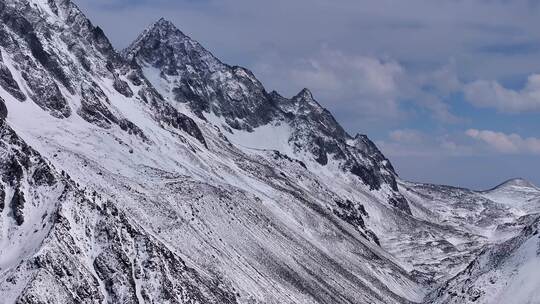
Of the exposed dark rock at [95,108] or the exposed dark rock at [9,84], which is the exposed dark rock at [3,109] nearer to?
the exposed dark rock at [9,84]

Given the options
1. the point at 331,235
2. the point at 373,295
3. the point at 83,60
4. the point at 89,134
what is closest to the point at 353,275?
the point at 373,295

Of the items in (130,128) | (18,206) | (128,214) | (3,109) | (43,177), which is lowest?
(18,206)

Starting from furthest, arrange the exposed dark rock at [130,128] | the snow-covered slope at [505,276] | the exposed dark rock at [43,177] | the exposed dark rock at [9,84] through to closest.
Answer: the exposed dark rock at [130,128], the exposed dark rock at [9,84], the snow-covered slope at [505,276], the exposed dark rock at [43,177]

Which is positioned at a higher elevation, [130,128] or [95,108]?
[130,128]

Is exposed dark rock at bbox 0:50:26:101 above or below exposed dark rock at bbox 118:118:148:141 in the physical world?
below

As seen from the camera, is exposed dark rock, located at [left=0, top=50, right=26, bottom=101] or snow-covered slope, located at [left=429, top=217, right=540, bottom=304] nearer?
snow-covered slope, located at [left=429, top=217, right=540, bottom=304]

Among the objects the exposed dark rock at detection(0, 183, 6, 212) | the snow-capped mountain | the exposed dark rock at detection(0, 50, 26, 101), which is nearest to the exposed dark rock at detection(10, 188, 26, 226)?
the snow-capped mountain

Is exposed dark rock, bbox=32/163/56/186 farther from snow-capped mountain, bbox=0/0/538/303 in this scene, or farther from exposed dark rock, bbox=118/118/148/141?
exposed dark rock, bbox=118/118/148/141

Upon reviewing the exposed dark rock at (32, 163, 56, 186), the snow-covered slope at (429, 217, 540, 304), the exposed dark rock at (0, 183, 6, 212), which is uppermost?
the snow-covered slope at (429, 217, 540, 304)

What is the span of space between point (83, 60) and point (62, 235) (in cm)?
11592

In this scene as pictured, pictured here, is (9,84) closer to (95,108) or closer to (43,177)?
Answer: (95,108)

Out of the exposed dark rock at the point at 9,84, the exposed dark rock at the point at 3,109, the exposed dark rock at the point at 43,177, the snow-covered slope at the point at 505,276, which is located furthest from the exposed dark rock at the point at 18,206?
the snow-covered slope at the point at 505,276

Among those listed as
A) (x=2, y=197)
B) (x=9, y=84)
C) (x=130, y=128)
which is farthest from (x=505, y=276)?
(x=9, y=84)

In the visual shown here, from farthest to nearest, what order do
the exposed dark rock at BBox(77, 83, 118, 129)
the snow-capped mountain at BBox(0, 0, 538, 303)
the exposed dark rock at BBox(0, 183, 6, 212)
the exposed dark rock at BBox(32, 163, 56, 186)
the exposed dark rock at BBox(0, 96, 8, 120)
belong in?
the exposed dark rock at BBox(77, 83, 118, 129)
the exposed dark rock at BBox(0, 96, 8, 120)
the exposed dark rock at BBox(32, 163, 56, 186)
the exposed dark rock at BBox(0, 183, 6, 212)
the snow-capped mountain at BBox(0, 0, 538, 303)
